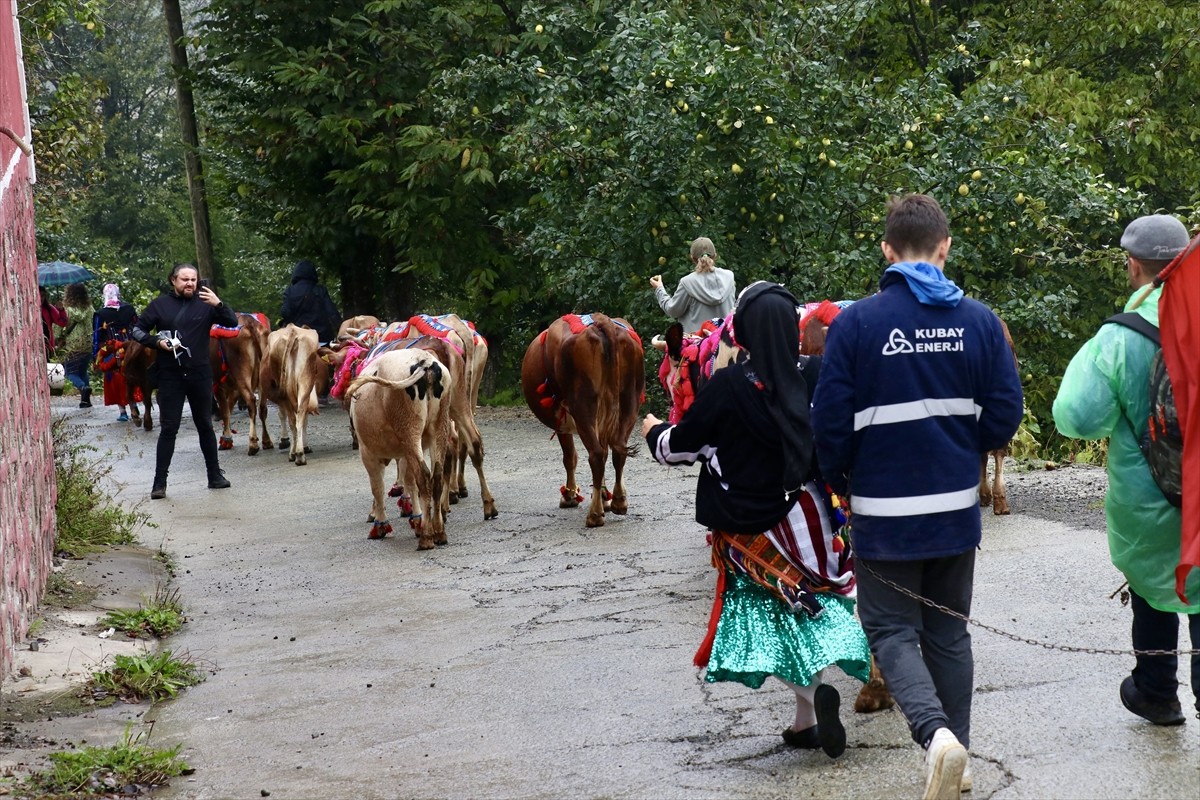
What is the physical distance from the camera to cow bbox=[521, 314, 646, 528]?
10758mm

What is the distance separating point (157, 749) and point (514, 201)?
15981mm

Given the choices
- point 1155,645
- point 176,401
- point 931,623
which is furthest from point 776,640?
point 176,401

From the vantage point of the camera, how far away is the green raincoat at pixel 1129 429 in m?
4.97

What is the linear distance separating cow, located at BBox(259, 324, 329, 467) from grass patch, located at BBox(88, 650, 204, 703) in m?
8.75

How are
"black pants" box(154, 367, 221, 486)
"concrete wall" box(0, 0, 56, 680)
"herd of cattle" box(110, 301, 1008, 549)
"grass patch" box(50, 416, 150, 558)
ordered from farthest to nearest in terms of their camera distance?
"black pants" box(154, 367, 221, 486), "herd of cattle" box(110, 301, 1008, 549), "grass patch" box(50, 416, 150, 558), "concrete wall" box(0, 0, 56, 680)

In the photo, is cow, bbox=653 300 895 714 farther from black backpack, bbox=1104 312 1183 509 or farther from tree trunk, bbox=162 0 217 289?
tree trunk, bbox=162 0 217 289

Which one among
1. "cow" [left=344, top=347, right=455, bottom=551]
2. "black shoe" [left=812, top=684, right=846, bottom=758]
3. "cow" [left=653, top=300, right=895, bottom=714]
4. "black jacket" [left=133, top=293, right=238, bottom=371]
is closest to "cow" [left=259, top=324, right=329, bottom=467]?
"black jacket" [left=133, top=293, right=238, bottom=371]

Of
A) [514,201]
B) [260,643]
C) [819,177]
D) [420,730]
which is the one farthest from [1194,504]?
[514,201]

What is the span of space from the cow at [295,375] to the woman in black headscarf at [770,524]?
36.2 feet

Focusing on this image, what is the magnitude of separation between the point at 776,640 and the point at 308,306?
45.3ft

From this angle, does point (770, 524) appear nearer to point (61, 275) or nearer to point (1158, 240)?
point (1158, 240)

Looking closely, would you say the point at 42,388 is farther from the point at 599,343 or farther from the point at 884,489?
the point at 884,489

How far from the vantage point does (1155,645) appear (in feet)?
17.4

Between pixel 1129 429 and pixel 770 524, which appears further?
pixel 770 524
